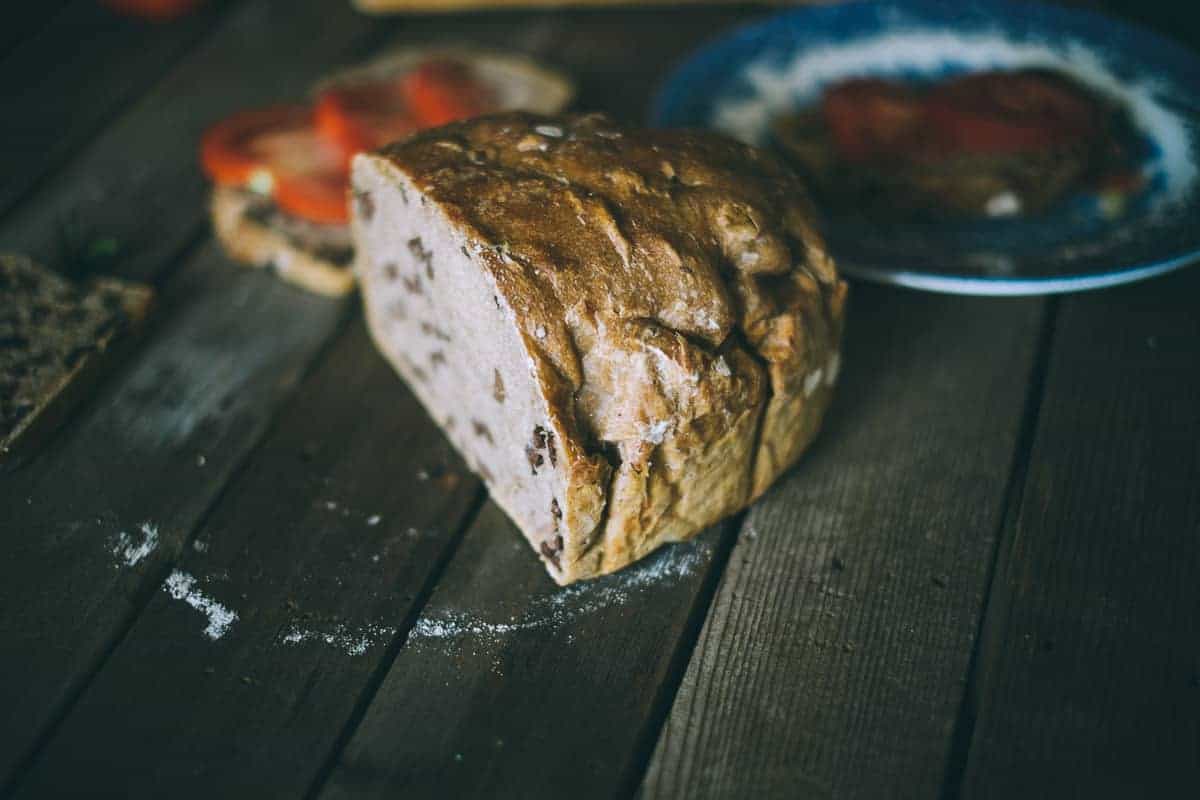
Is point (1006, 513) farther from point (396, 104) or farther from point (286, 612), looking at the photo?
point (396, 104)

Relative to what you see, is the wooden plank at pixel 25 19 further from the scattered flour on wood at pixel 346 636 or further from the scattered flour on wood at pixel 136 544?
the scattered flour on wood at pixel 346 636

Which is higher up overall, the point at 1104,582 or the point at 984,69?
the point at 984,69

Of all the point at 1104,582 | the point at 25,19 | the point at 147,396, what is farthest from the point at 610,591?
the point at 25,19

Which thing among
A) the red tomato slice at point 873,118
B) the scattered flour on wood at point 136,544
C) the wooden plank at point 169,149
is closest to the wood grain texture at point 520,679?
the scattered flour on wood at point 136,544

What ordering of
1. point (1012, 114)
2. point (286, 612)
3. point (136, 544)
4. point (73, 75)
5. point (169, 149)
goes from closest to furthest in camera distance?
1. point (286, 612)
2. point (136, 544)
3. point (1012, 114)
4. point (169, 149)
5. point (73, 75)

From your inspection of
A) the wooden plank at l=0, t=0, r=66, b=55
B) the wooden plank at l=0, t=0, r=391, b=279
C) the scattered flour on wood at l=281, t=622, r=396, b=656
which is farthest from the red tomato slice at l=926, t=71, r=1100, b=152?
the wooden plank at l=0, t=0, r=66, b=55
